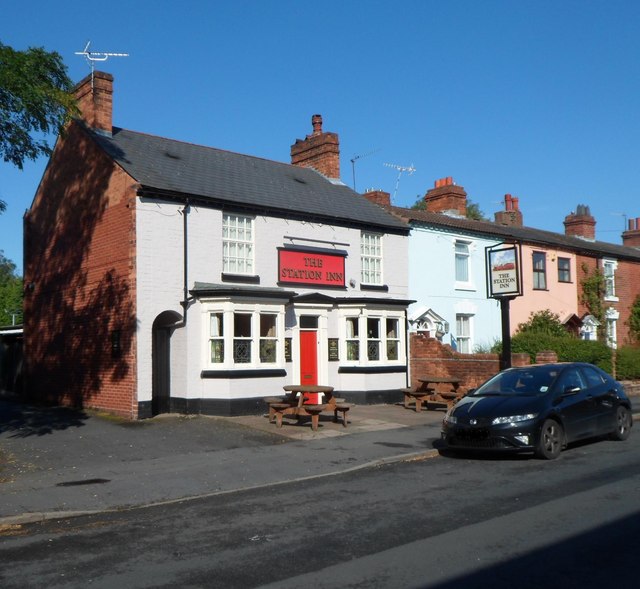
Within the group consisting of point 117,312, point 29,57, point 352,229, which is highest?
point 29,57

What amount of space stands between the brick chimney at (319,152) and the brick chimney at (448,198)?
19.1 feet

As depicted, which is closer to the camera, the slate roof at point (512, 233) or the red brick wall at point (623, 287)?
the slate roof at point (512, 233)

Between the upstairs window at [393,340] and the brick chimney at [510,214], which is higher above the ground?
the brick chimney at [510,214]

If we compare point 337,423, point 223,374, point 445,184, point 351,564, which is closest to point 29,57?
point 223,374

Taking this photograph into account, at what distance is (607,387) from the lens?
522 inches

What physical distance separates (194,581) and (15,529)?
3296mm

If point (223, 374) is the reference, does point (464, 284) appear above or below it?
above

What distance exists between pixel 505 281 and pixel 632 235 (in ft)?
84.4

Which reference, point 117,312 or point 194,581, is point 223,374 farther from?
point 194,581

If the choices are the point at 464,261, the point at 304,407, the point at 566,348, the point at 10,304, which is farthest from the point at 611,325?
the point at 10,304

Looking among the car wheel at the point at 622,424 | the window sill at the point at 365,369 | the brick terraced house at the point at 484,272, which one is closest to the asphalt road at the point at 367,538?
the car wheel at the point at 622,424

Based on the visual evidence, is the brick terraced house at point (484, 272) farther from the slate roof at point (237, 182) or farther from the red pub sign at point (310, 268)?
the red pub sign at point (310, 268)

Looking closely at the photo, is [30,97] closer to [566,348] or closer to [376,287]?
[376,287]

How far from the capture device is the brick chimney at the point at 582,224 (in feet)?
119
